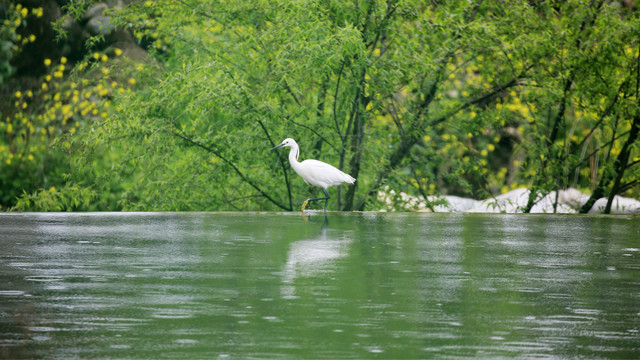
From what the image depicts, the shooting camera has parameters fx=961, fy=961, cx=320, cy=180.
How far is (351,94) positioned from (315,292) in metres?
5.14

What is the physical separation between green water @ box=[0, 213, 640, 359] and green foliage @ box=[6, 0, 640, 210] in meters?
1.90

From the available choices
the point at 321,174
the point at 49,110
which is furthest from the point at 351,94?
the point at 49,110

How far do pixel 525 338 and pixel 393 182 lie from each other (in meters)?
5.89

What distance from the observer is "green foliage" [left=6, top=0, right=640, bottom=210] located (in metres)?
8.62

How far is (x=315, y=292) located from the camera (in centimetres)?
415

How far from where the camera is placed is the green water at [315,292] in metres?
3.18

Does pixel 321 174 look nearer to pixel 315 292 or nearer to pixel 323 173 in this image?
pixel 323 173

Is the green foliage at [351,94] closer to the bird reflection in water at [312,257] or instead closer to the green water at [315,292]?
the green water at [315,292]

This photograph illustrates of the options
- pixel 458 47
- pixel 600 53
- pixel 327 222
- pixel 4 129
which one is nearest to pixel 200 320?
pixel 327 222

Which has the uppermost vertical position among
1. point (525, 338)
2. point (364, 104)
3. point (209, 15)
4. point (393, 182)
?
point (209, 15)

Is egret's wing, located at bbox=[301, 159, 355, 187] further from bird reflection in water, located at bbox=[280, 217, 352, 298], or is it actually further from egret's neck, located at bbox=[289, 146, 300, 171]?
bird reflection in water, located at bbox=[280, 217, 352, 298]

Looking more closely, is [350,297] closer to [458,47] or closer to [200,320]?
[200,320]

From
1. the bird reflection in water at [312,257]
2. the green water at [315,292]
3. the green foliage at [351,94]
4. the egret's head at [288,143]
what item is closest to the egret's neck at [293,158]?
the egret's head at [288,143]

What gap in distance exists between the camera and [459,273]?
4.83 meters
